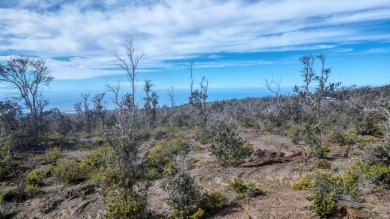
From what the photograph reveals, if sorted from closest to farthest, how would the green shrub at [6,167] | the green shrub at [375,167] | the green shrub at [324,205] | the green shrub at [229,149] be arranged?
the green shrub at [324,205] < the green shrub at [375,167] < the green shrub at [229,149] < the green shrub at [6,167]

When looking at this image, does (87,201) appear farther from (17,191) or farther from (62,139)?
(62,139)

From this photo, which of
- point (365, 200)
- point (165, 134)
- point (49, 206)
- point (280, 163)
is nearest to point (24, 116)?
point (165, 134)

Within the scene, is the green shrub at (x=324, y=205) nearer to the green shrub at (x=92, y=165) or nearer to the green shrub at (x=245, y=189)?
the green shrub at (x=245, y=189)

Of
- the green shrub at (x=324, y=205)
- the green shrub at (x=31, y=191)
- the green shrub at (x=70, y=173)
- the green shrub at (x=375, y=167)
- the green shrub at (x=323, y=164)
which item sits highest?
the green shrub at (x=375, y=167)

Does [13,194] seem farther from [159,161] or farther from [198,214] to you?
[198,214]

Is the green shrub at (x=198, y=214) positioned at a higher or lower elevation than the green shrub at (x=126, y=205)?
lower

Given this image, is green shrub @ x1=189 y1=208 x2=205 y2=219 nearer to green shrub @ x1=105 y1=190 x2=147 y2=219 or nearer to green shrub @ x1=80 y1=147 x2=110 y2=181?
green shrub @ x1=105 y1=190 x2=147 y2=219

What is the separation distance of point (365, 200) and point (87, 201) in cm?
928

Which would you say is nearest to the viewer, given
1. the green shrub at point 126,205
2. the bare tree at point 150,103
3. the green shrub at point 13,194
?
the green shrub at point 126,205

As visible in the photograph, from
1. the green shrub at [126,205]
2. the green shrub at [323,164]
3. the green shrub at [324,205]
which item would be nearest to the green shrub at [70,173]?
the green shrub at [126,205]

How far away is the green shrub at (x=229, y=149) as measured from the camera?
15250 millimetres

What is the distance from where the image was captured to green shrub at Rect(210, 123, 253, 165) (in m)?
15.2

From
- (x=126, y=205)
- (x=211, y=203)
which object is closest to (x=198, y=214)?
(x=211, y=203)

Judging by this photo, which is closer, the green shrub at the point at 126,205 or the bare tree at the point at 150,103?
the green shrub at the point at 126,205
